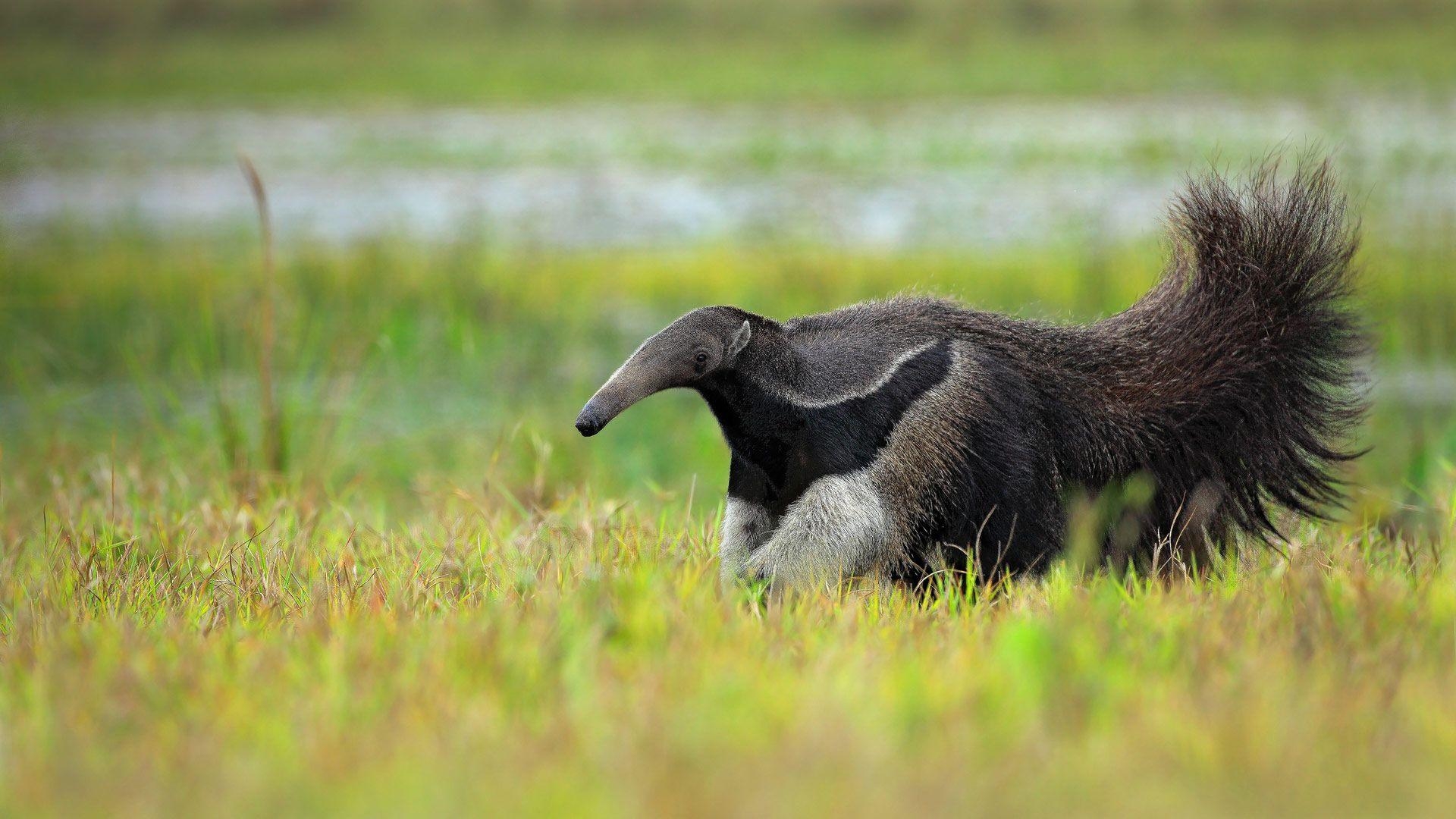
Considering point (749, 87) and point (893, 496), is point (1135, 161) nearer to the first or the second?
point (749, 87)

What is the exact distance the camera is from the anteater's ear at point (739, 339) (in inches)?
171

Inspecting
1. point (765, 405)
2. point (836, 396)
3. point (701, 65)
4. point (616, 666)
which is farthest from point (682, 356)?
point (701, 65)

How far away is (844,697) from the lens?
320 cm

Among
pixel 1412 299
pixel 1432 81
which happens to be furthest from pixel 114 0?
pixel 1412 299

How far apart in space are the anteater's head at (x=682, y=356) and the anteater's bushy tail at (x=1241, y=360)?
1266mm

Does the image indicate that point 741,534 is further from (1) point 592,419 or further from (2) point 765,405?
(1) point 592,419

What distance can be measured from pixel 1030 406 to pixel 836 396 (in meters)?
0.69

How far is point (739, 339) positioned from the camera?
436cm

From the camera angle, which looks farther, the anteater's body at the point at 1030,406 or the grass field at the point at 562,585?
the anteater's body at the point at 1030,406

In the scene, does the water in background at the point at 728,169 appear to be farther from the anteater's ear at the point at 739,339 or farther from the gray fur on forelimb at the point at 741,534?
the anteater's ear at the point at 739,339

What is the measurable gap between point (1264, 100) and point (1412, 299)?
14236mm

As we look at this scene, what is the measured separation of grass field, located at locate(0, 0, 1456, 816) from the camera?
2910 millimetres

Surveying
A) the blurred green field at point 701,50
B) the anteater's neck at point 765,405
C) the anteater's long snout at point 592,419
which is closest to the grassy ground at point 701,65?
the blurred green field at point 701,50

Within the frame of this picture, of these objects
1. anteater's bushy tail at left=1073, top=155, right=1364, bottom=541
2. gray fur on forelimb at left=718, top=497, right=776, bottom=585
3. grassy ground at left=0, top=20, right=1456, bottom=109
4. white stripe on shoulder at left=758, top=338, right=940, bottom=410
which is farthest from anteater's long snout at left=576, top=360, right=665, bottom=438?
grassy ground at left=0, top=20, right=1456, bottom=109
